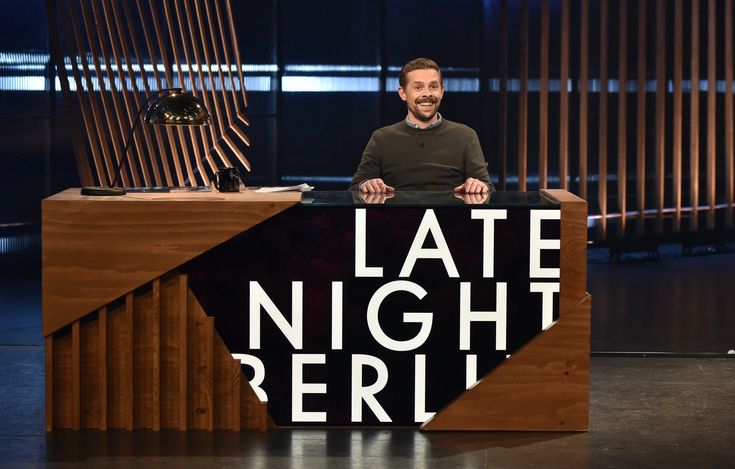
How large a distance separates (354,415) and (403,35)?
4.78 meters

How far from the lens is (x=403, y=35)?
821 centimetres

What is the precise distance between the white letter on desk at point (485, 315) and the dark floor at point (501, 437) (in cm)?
33

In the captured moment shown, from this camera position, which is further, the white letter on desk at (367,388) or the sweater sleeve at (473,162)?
the sweater sleeve at (473,162)

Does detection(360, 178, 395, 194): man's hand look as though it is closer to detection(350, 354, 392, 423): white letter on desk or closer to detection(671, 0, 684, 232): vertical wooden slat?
detection(350, 354, 392, 423): white letter on desk

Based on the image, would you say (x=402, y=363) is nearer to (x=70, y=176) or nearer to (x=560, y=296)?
(x=560, y=296)

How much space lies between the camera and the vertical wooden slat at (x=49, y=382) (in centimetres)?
385

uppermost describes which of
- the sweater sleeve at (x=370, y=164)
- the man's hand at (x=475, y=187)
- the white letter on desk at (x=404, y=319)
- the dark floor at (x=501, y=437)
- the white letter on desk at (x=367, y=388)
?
the sweater sleeve at (x=370, y=164)

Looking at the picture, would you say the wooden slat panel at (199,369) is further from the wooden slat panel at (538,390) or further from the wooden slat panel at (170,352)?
the wooden slat panel at (538,390)

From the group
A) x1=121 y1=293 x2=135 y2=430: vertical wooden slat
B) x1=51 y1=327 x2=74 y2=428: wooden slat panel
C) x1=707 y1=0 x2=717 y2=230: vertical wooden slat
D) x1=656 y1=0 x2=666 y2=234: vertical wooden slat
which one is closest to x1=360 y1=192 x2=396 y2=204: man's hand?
x1=121 y1=293 x2=135 y2=430: vertical wooden slat

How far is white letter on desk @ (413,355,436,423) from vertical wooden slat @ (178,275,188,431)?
77 cm

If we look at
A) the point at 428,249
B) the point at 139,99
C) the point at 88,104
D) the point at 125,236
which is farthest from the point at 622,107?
the point at 125,236

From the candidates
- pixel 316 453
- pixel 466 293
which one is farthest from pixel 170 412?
pixel 466 293

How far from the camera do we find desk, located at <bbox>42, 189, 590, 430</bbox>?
12.5 feet

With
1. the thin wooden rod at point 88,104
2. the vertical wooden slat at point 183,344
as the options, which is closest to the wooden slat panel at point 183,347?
the vertical wooden slat at point 183,344
